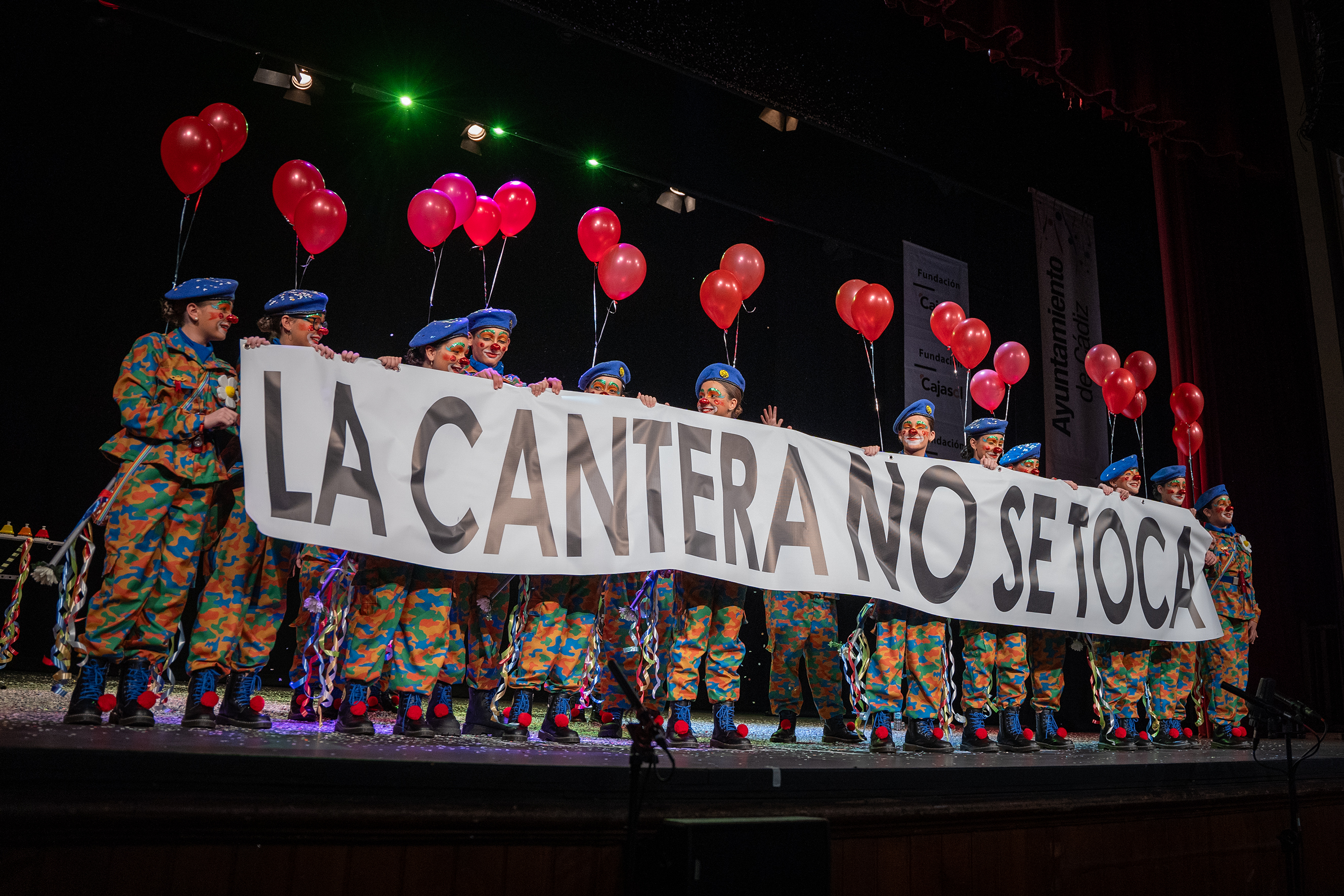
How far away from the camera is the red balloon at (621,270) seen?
16.5 feet

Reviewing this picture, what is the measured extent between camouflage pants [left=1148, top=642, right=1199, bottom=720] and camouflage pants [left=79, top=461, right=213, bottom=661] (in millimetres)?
4489

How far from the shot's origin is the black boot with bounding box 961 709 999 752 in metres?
3.89

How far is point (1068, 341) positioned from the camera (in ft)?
24.8

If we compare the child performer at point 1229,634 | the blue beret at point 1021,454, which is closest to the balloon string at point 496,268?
the blue beret at point 1021,454

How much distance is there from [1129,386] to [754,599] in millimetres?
2816

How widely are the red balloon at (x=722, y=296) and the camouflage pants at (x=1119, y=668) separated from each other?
2.55 meters

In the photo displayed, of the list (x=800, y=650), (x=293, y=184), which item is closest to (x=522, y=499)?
(x=800, y=650)

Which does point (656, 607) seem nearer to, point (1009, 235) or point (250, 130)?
point (250, 130)

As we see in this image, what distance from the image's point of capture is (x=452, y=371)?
11.1ft

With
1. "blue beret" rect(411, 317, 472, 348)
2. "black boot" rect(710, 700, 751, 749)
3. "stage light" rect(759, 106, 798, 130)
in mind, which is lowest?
"black boot" rect(710, 700, 751, 749)

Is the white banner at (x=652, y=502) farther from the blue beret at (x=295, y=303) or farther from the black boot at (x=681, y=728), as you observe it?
the black boot at (x=681, y=728)

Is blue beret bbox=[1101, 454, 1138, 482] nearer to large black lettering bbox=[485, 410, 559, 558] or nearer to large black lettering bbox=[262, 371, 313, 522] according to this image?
large black lettering bbox=[485, 410, 559, 558]

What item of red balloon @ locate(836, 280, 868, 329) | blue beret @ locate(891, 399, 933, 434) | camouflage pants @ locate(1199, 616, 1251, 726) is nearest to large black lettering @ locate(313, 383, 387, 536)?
blue beret @ locate(891, 399, 933, 434)

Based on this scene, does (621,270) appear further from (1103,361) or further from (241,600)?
(1103,361)
